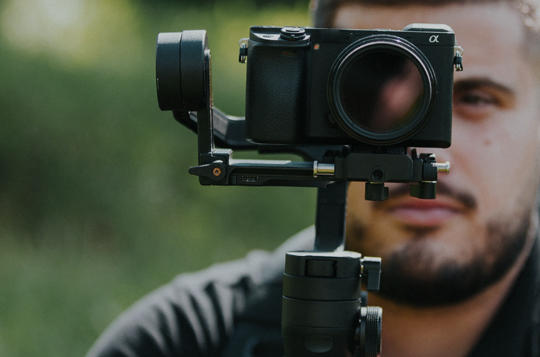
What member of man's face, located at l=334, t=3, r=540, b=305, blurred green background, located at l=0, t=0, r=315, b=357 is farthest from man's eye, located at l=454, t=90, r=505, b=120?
blurred green background, located at l=0, t=0, r=315, b=357

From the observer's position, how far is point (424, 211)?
1.44 metres

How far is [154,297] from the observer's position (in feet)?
5.23

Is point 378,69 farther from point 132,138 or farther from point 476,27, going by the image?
point 132,138

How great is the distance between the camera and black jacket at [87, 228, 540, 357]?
57.2 inches

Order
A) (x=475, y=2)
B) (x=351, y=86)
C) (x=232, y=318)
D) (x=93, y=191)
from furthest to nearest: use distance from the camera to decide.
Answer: (x=93, y=191) → (x=232, y=318) → (x=475, y=2) → (x=351, y=86)

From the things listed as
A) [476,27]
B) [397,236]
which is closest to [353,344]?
[397,236]

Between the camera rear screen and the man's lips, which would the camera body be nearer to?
the camera rear screen

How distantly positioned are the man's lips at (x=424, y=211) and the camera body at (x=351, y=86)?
0.66 meters

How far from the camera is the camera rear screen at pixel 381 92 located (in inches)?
30.5

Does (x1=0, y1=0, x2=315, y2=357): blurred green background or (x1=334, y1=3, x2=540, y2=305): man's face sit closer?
(x1=334, y1=3, x2=540, y2=305): man's face

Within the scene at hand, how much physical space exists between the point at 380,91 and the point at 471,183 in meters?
0.72

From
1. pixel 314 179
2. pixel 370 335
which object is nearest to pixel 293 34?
pixel 314 179

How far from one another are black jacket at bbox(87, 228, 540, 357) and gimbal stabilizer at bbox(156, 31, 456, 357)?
2.13 feet

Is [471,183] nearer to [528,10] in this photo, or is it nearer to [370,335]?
[528,10]
